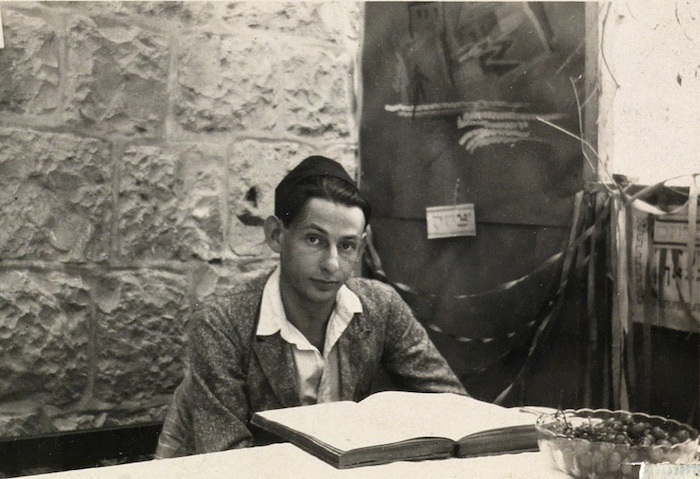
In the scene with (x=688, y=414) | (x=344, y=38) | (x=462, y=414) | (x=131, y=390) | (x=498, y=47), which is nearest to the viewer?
(x=462, y=414)

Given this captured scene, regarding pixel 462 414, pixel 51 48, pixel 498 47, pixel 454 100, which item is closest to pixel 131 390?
pixel 51 48

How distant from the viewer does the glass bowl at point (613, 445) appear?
2.96 feet

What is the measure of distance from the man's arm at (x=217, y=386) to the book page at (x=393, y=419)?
321mm

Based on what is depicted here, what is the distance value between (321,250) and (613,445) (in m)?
0.94

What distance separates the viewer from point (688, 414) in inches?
65.9

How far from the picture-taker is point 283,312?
65.6 inches

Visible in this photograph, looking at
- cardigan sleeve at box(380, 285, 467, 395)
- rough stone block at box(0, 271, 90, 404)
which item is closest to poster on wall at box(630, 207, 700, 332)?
cardigan sleeve at box(380, 285, 467, 395)

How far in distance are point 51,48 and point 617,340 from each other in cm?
140

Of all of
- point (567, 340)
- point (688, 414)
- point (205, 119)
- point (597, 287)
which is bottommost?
point (688, 414)

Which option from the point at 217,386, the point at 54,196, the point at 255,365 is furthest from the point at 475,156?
the point at 54,196

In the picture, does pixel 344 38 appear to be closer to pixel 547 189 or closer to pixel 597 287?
pixel 547 189

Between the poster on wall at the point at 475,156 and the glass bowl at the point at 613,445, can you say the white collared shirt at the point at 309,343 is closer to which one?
the poster on wall at the point at 475,156

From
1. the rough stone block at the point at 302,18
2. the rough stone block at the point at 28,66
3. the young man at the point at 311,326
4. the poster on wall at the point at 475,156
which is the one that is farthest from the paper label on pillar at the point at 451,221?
the rough stone block at the point at 28,66

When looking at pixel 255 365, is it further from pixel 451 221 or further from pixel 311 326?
pixel 451 221
